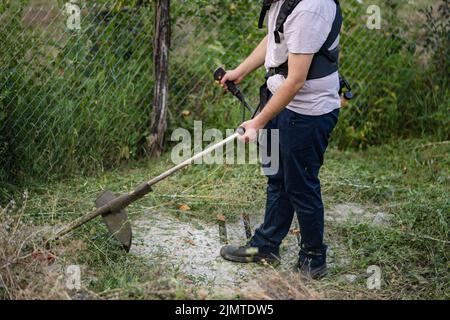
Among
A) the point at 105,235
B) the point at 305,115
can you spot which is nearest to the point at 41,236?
the point at 105,235

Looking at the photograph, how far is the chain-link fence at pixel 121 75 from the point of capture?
4848mm

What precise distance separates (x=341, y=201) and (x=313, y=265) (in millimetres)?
1196

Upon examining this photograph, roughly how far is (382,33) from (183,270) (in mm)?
3318

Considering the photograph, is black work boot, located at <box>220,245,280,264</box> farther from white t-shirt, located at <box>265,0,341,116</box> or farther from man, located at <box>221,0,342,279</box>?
white t-shirt, located at <box>265,0,341,116</box>

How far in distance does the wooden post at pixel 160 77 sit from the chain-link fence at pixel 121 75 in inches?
3.7

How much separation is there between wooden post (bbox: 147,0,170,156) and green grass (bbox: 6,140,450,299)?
0.16m

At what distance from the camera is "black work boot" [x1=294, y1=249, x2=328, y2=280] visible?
3.85 m

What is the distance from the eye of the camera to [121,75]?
17.6ft

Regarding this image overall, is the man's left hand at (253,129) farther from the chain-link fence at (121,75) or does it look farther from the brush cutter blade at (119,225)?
the chain-link fence at (121,75)

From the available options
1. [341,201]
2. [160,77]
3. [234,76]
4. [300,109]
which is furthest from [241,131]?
[160,77]

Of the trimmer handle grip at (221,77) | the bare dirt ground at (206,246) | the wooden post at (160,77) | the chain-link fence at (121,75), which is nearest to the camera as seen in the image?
the bare dirt ground at (206,246)

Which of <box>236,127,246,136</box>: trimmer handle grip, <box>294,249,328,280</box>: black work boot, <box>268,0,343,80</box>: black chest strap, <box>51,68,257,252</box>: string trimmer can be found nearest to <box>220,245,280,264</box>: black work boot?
<box>294,249,328,280</box>: black work boot

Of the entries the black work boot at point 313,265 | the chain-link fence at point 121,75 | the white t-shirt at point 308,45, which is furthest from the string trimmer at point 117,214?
the chain-link fence at point 121,75

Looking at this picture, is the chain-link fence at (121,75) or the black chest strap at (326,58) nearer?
the black chest strap at (326,58)
